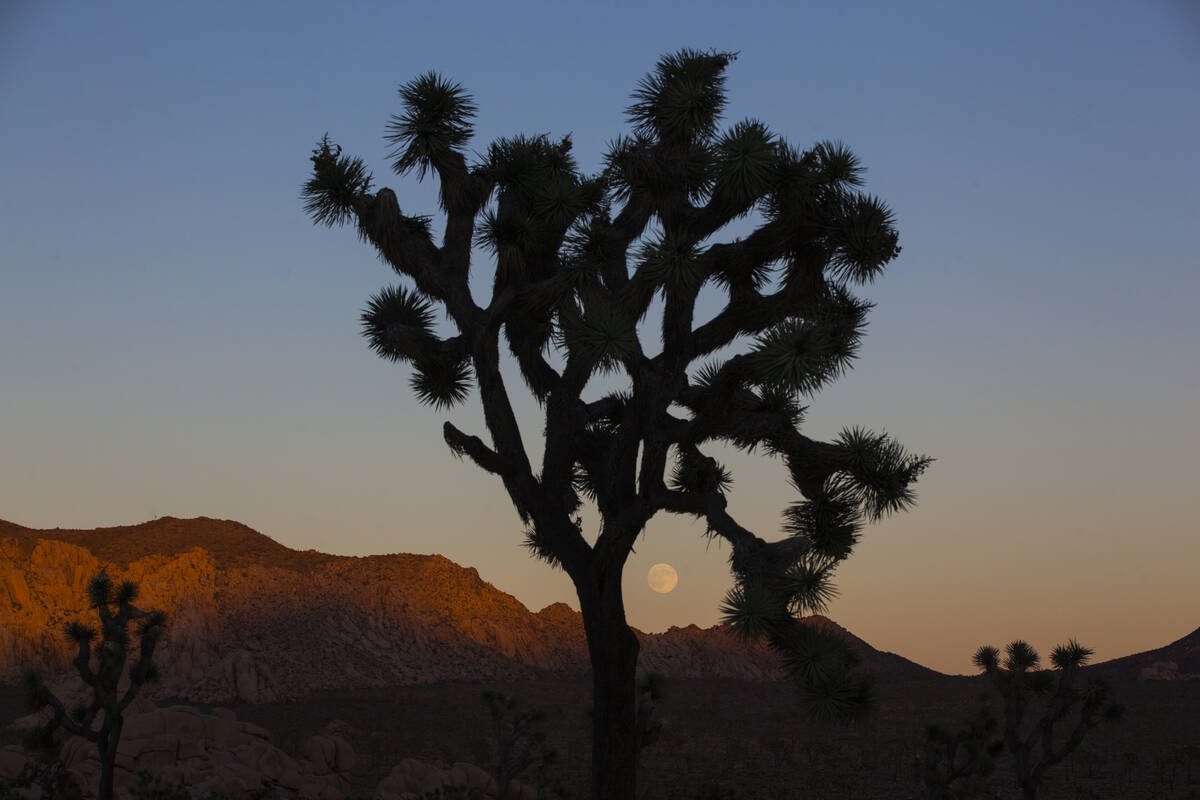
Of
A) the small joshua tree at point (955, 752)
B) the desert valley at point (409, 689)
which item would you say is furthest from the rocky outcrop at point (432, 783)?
the small joshua tree at point (955, 752)

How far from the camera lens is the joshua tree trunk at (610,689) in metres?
11.2

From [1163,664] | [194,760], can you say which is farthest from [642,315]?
[1163,664]

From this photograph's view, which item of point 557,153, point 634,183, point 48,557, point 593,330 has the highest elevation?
point 48,557

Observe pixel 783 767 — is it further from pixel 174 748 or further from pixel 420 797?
pixel 174 748

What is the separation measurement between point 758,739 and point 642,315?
79.5ft

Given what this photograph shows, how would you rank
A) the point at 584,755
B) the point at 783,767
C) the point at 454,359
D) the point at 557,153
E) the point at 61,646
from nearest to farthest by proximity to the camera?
the point at 454,359 < the point at 557,153 < the point at 783,767 < the point at 584,755 < the point at 61,646

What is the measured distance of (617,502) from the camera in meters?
11.2

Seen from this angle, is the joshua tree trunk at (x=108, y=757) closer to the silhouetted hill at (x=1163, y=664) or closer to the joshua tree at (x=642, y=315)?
the joshua tree at (x=642, y=315)

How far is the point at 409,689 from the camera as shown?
1891 inches

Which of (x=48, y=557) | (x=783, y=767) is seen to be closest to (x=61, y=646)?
(x=48, y=557)

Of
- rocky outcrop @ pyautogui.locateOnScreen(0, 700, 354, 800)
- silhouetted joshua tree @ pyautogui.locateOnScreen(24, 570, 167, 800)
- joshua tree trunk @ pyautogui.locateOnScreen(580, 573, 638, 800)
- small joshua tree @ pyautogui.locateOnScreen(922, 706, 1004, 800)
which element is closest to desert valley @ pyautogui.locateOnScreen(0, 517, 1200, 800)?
rocky outcrop @ pyautogui.locateOnScreen(0, 700, 354, 800)

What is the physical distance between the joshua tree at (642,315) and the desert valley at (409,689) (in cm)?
226

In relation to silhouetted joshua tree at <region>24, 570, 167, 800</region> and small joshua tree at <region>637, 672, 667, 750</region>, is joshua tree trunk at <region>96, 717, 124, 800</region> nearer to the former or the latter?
silhouetted joshua tree at <region>24, 570, 167, 800</region>

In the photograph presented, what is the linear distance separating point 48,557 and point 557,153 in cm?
4830
